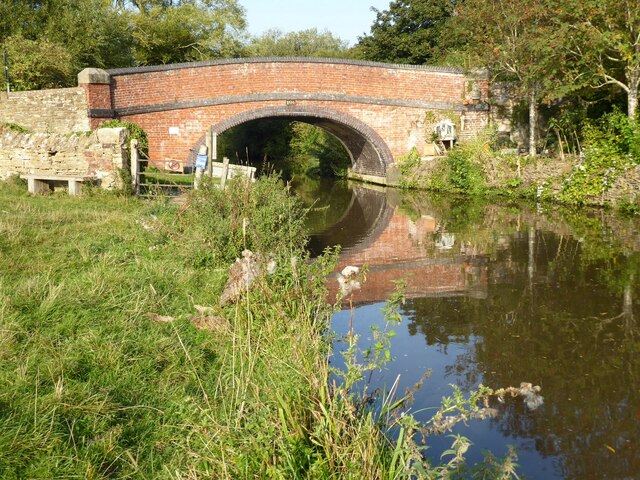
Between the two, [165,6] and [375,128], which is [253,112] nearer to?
[375,128]

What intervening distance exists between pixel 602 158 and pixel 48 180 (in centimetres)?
1057

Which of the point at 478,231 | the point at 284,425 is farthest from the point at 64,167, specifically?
the point at 284,425

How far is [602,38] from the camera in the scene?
11.7m

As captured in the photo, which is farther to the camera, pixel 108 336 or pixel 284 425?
pixel 108 336

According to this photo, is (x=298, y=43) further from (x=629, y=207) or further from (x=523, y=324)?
(x=523, y=324)

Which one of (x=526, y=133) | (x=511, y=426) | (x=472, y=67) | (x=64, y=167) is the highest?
(x=472, y=67)

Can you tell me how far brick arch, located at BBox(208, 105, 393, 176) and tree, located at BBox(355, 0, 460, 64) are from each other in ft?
29.5

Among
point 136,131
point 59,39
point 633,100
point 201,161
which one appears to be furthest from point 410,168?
point 59,39

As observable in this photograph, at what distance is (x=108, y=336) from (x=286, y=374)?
1.36 meters

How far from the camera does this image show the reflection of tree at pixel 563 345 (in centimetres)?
379

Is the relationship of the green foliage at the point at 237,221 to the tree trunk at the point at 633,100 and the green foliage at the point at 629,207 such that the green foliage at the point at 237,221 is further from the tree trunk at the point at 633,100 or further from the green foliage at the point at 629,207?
the tree trunk at the point at 633,100

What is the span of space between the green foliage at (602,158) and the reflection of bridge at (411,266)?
378 cm

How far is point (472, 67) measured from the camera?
17.8m

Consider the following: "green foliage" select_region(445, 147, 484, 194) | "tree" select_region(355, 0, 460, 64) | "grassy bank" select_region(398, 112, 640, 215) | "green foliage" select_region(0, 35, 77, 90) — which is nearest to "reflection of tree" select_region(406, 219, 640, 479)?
"grassy bank" select_region(398, 112, 640, 215)
